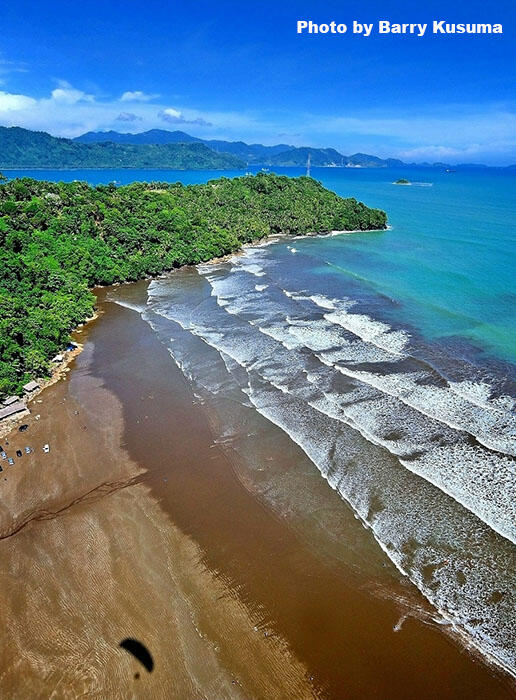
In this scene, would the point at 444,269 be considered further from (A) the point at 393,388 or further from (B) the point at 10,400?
(B) the point at 10,400

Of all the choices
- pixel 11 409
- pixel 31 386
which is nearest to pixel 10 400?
pixel 11 409

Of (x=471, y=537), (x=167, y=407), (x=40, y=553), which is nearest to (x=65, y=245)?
(x=167, y=407)

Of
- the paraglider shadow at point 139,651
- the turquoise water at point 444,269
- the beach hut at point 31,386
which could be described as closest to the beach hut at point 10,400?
the beach hut at point 31,386

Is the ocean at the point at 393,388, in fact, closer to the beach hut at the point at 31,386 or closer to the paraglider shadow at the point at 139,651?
the paraglider shadow at the point at 139,651

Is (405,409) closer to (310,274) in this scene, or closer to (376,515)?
(376,515)

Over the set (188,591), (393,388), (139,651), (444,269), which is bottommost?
(139,651)
